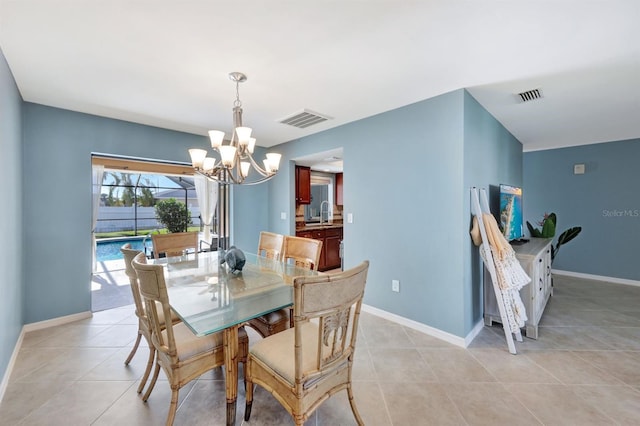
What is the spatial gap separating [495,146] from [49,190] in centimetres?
518

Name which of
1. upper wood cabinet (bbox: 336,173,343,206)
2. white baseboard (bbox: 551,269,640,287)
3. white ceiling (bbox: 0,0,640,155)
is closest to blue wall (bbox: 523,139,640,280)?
white baseboard (bbox: 551,269,640,287)

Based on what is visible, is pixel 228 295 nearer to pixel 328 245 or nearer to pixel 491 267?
pixel 491 267

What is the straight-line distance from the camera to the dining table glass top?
58.4 inches

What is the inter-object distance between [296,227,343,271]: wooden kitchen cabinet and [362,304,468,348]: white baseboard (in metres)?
1.79

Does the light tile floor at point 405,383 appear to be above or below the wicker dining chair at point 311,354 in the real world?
below

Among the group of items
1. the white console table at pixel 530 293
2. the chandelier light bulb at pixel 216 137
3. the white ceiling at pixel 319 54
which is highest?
the white ceiling at pixel 319 54

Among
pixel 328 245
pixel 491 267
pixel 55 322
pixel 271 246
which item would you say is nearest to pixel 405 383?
pixel 491 267

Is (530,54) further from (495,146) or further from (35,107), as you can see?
(35,107)

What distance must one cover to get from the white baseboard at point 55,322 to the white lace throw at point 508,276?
4460mm

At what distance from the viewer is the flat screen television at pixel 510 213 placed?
122 inches

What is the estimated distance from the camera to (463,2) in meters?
1.41

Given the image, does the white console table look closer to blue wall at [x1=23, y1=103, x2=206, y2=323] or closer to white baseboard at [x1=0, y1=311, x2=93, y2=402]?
white baseboard at [x1=0, y1=311, x2=93, y2=402]

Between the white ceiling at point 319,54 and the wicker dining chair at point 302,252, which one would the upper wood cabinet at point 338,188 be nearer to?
the white ceiling at point 319,54

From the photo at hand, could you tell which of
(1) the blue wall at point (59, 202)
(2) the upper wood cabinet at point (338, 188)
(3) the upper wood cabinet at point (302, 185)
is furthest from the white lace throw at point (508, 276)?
(1) the blue wall at point (59, 202)
